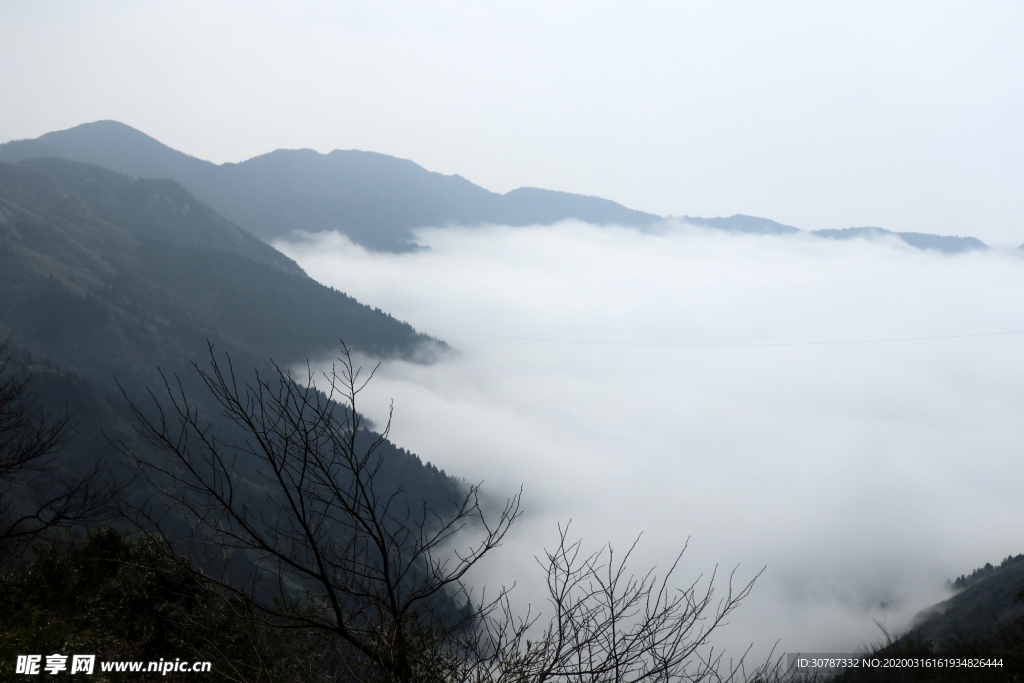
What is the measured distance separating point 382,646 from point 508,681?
1.36 m

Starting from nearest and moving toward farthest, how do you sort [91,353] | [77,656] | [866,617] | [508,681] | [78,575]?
[508,681] → [77,656] → [78,575] → [91,353] → [866,617]

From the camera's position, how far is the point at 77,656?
935cm

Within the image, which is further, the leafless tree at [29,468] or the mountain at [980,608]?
the mountain at [980,608]

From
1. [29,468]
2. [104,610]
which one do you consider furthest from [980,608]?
[29,468]

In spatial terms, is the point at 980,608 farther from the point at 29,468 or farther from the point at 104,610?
the point at 29,468

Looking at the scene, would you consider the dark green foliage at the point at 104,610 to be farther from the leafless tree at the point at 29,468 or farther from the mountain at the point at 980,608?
the mountain at the point at 980,608

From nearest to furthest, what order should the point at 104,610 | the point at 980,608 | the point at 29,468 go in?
the point at 104,610 → the point at 29,468 → the point at 980,608

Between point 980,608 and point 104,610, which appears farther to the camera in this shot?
point 980,608

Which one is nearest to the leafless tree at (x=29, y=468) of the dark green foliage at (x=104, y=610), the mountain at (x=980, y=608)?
the dark green foliage at (x=104, y=610)

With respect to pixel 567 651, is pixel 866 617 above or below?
below

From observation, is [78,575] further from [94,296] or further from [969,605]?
[94,296]

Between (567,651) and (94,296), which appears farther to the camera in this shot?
(94,296)

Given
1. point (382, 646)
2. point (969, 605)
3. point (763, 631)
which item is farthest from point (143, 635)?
point (763, 631)

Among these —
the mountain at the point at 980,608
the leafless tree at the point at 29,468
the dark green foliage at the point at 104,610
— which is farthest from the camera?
the mountain at the point at 980,608
